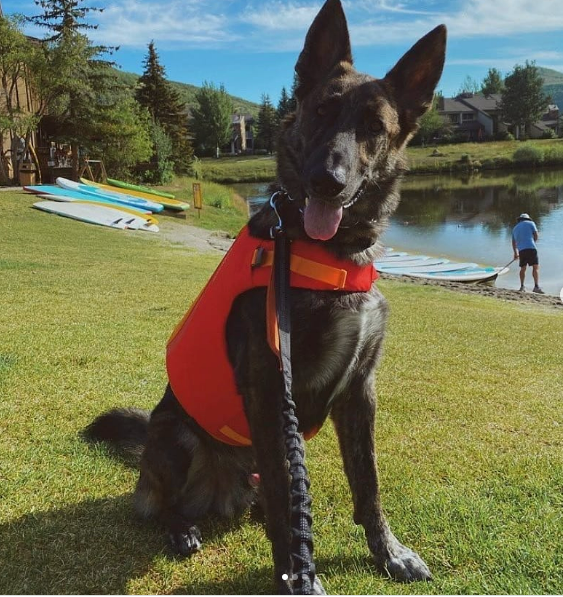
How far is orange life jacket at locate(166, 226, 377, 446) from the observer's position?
2.63m

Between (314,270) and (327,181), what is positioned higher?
(327,181)

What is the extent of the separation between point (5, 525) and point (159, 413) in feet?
3.21

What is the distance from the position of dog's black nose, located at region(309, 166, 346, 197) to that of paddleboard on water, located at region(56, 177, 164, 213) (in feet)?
93.2

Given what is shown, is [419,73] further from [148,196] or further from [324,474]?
[148,196]

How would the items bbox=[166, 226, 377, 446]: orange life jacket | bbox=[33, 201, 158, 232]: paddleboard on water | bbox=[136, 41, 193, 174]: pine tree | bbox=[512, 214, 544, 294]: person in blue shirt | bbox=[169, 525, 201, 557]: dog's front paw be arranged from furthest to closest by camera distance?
bbox=[136, 41, 193, 174]: pine tree
bbox=[33, 201, 158, 232]: paddleboard on water
bbox=[512, 214, 544, 294]: person in blue shirt
bbox=[169, 525, 201, 557]: dog's front paw
bbox=[166, 226, 377, 446]: orange life jacket

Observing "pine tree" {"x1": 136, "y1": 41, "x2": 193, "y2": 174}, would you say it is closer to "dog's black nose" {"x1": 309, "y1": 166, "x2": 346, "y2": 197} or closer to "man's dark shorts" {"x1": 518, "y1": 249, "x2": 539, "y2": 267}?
"man's dark shorts" {"x1": 518, "y1": 249, "x2": 539, "y2": 267}

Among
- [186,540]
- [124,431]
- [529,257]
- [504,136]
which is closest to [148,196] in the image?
[529,257]

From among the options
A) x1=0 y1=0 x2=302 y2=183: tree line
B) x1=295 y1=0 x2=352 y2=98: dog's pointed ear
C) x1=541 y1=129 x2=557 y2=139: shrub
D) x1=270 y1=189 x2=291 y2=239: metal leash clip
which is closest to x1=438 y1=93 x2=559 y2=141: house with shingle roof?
x1=541 y1=129 x2=557 y2=139: shrub

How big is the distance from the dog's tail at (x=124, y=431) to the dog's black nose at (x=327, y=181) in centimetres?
205

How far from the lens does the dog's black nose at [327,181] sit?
2.56 metres

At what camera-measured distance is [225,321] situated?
280 centimetres

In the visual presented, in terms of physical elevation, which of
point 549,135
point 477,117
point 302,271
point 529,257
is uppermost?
point 477,117

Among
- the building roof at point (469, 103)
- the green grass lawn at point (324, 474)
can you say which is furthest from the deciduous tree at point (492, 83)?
the green grass lawn at point (324, 474)

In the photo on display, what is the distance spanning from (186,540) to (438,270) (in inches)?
796
